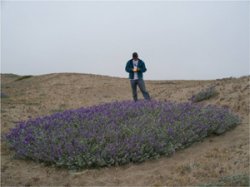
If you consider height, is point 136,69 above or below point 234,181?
above

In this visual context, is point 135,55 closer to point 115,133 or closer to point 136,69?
point 136,69

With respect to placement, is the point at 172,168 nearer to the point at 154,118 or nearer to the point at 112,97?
the point at 154,118

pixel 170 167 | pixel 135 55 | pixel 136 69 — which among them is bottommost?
pixel 170 167

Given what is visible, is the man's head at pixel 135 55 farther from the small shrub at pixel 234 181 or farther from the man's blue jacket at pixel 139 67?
the small shrub at pixel 234 181

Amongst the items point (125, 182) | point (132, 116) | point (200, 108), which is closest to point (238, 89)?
point (200, 108)

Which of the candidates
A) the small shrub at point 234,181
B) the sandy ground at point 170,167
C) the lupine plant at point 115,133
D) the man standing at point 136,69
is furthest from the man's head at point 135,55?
the small shrub at point 234,181

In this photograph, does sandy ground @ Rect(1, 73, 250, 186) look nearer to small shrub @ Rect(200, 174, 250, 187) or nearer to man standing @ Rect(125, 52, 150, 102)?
small shrub @ Rect(200, 174, 250, 187)

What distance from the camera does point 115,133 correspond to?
305 inches

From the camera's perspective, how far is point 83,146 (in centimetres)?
733

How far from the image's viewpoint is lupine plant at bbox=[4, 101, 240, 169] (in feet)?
23.7

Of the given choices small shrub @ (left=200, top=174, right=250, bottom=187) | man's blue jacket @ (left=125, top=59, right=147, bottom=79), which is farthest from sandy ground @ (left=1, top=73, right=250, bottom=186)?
man's blue jacket @ (left=125, top=59, right=147, bottom=79)

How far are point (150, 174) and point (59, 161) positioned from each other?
5.28 ft

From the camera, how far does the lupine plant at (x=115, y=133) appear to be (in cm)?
723

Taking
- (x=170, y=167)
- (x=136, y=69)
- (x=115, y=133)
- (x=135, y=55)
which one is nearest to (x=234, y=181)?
(x=170, y=167)
